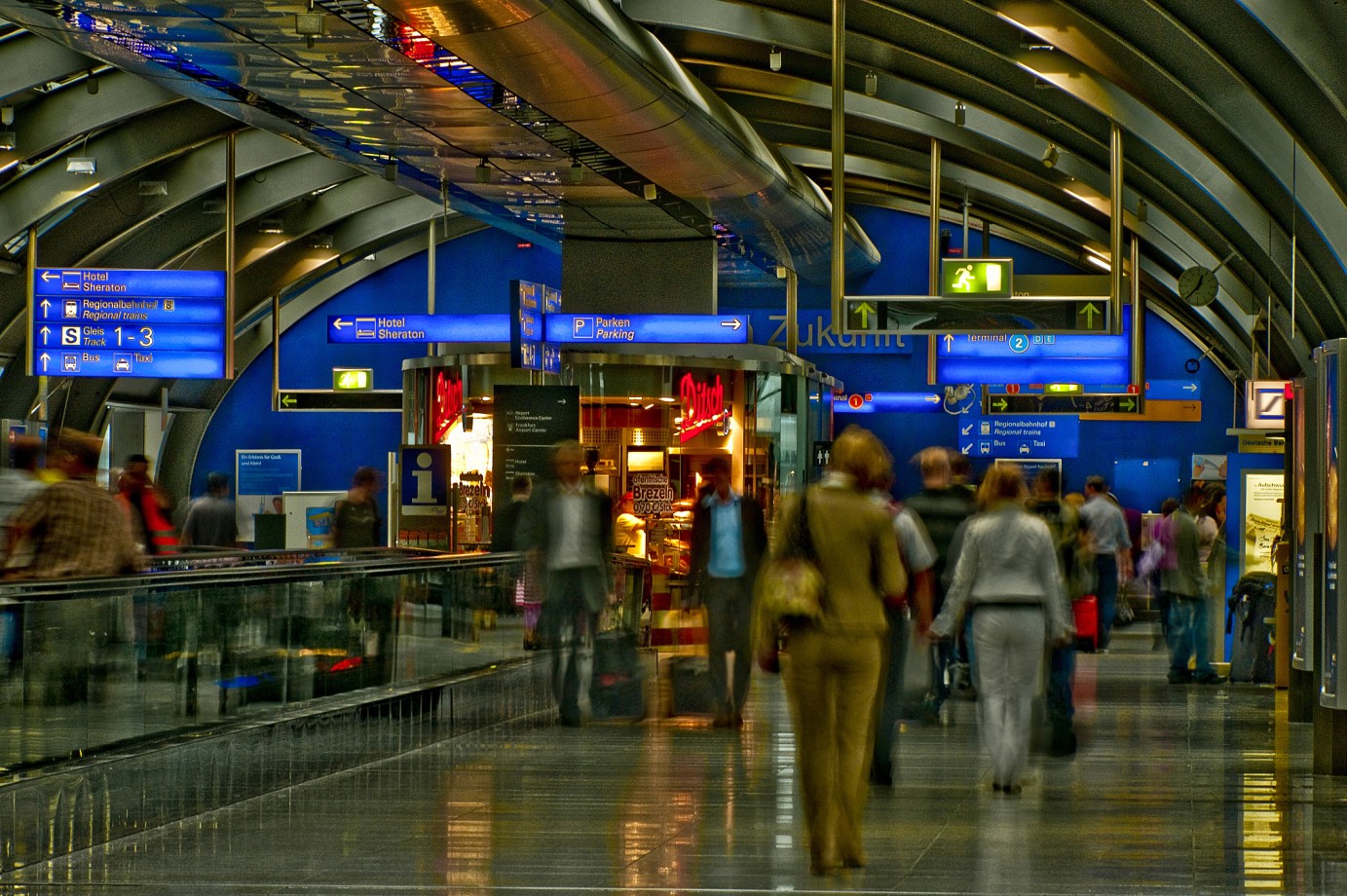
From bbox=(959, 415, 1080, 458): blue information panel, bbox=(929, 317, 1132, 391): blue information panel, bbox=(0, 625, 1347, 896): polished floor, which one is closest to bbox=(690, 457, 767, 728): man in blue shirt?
bbox=(0, 625, 1347, 896): polished floor

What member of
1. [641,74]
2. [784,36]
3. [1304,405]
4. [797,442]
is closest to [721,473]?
[641,74]

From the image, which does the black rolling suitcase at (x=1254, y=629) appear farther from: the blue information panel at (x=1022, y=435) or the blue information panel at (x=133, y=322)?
the blue information panel at (x=1022, y=435)

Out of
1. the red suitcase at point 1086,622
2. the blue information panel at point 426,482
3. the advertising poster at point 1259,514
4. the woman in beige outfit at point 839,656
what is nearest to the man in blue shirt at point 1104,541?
the red suitcase at point 1086,622

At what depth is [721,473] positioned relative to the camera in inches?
433

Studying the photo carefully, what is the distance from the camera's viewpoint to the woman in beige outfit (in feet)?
20.7

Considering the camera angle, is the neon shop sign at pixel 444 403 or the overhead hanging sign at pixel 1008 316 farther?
the neon shop sign at pixel 444 403

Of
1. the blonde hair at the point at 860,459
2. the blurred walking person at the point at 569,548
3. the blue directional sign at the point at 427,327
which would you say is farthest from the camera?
the blue directional sign at the point at 427,327

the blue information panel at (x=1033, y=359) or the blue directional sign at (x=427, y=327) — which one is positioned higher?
the blue directional sign at (x=427, y=327)

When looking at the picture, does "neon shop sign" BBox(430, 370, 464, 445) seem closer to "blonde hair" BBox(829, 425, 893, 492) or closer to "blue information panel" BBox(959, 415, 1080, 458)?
"blue information panel" BBox(959, 415, 1080, 458)

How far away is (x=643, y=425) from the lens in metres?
18.8

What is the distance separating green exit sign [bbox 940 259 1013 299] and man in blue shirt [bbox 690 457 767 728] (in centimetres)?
384

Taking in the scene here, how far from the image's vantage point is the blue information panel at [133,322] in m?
15.8

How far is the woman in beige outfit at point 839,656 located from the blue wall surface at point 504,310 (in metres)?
19.7

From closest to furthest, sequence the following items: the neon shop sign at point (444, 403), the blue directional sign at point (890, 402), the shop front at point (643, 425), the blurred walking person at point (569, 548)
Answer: the blurred walking person at point (569, 548)
the shop front at point (643, 425)
the neon shop sign at point (444, 403)
the blue directional sign at point (890, 402)
